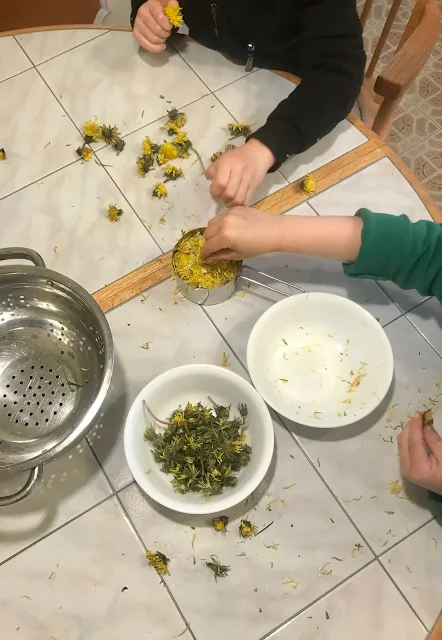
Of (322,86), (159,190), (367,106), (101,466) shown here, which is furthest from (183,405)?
(367,106)

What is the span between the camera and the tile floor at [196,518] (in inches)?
26.2

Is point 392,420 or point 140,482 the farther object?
point 392,420

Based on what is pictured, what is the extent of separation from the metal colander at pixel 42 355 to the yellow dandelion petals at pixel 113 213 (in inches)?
6.5

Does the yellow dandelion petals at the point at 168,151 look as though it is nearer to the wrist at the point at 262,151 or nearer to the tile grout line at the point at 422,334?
the wrist at the point at 262,151

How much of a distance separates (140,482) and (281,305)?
→ 0.31 m

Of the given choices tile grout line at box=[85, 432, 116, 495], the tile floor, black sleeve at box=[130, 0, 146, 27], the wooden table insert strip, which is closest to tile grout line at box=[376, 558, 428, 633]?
the tile floor

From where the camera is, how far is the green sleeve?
756 millimetres

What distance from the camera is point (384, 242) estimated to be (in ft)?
2.50

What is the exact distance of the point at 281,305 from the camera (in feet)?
2.52

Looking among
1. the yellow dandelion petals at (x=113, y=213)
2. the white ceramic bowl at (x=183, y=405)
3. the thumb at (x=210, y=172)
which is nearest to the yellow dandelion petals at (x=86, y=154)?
the yellow dandelion petals at (x=113, y=213)

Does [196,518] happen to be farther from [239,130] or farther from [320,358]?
[239,130]

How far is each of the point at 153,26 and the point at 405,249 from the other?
574 mm

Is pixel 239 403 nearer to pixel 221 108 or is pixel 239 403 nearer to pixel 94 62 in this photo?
pixel 221 108

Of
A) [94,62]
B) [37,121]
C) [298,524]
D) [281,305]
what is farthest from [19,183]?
[298,524]
